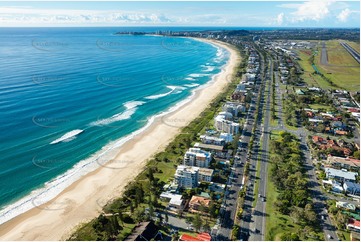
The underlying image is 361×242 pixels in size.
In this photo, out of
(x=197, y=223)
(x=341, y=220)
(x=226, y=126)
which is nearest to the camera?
(x=197, y=223)

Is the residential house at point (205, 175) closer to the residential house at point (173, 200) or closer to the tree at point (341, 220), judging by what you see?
the residential house at point (173, 200)

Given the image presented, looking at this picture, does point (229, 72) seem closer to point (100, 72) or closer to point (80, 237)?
point (100, 72)

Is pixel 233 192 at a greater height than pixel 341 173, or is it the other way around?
pixel 341 173

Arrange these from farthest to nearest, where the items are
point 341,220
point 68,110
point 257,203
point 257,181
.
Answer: point 68,110
point 257,181
point 257,203
point 341,220

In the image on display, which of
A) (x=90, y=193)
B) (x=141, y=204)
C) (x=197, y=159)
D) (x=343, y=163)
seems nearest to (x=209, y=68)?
(x=343, y=163)

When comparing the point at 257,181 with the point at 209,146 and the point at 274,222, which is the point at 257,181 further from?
the point at 209,146

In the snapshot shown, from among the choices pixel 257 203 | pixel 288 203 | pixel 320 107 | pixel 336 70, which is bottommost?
pixel 257 203

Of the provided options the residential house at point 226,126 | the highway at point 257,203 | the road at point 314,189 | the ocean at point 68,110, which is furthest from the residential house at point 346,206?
the ocean at point 68,110

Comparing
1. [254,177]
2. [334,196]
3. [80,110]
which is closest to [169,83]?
[80,110]
